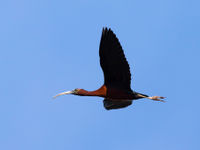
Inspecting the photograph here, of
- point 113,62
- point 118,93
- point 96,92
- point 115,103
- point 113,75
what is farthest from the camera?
point 115,103

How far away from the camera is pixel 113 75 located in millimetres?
18125

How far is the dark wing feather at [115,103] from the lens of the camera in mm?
20031

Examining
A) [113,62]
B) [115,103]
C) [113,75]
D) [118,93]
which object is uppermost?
[113,62]

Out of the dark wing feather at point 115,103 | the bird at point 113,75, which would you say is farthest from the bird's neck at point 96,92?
the dark wing feather at point 115,103

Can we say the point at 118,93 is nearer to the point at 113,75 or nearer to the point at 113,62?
the point at 113,75

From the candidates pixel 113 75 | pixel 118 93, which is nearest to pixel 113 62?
pixel 113 75

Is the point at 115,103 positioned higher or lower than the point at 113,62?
lower

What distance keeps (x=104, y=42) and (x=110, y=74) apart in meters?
1.67

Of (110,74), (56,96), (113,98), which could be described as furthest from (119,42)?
(56,96)

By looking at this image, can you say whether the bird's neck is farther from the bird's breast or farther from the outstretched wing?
the outstretched wing

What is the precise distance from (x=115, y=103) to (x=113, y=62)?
3.31 m

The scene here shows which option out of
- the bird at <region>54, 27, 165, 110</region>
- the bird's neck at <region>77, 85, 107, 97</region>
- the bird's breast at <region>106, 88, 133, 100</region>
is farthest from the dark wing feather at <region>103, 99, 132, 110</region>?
the bird's neck at <region>77, 85, 107, 97</region>

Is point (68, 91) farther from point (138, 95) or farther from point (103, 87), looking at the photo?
point (138, 95)

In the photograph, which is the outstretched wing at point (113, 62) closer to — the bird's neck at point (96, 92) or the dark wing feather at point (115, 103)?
the bird's neck at point (96, 92)
